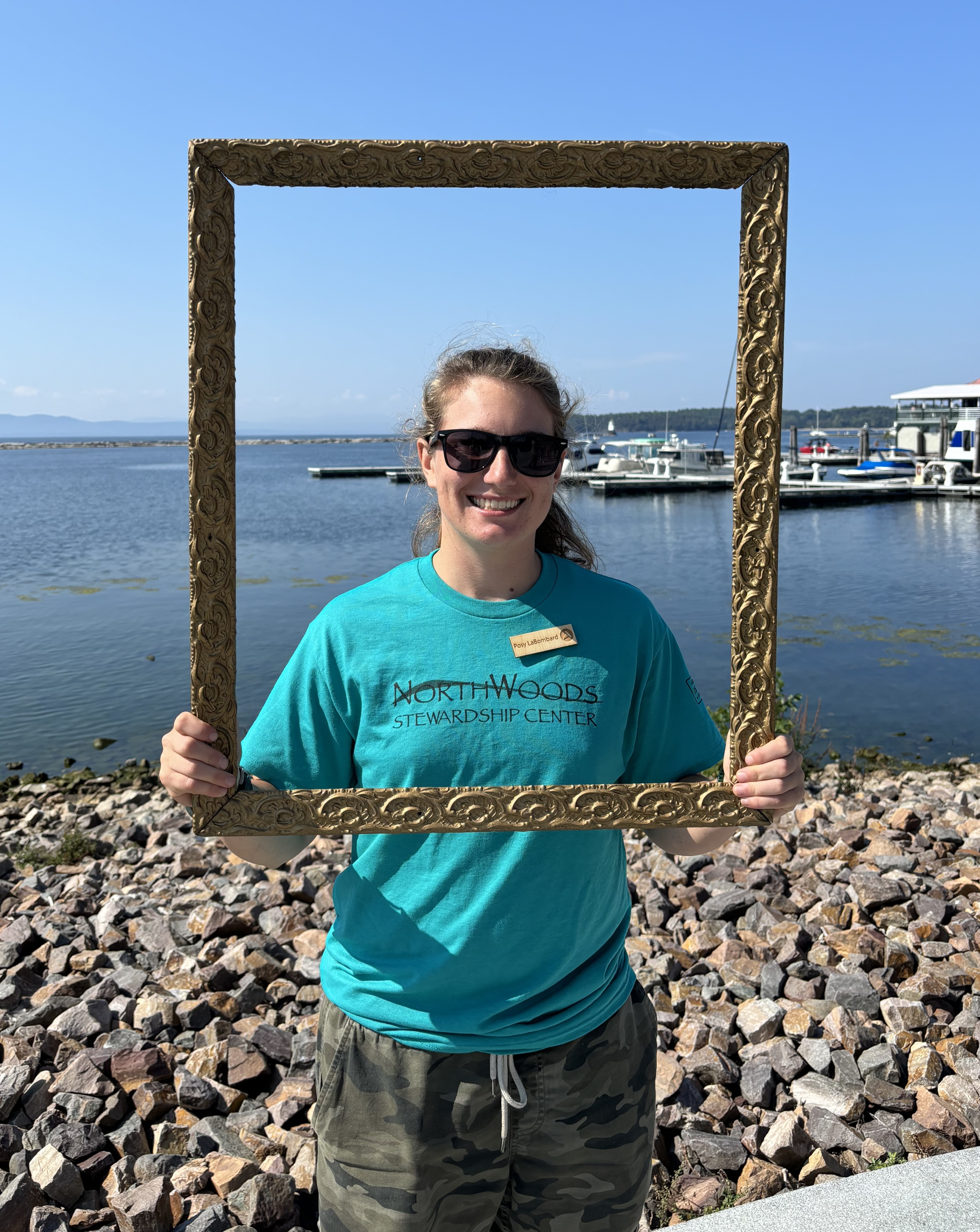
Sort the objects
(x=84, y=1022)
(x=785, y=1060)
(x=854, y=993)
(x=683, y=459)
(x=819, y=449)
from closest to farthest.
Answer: (x=785, y=1060) < (x=84, y=1022) < (x=854, y=993) < (x=683, y=459) < (x=819, y=449)

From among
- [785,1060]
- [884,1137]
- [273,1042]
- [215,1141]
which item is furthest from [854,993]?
[215,1141]

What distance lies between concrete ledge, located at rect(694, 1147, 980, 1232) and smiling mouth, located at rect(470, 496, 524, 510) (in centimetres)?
226

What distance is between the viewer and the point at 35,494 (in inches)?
824

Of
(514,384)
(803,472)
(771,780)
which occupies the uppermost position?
(803,472)

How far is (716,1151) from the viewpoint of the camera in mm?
3387

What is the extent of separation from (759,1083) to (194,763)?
2.99m

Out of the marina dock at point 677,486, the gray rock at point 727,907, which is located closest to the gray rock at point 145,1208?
the marina dock at point 677,486

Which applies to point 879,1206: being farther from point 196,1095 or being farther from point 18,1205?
point 18,1205

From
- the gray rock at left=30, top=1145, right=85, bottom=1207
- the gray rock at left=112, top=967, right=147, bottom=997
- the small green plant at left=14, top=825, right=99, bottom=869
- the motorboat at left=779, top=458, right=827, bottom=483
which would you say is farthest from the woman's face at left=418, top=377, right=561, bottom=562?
the motorboat at left=779, top=458, right=827, bottom=483

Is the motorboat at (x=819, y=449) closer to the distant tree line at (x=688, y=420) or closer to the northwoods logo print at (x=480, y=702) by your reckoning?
the distant tree line at (x=688, y=420)

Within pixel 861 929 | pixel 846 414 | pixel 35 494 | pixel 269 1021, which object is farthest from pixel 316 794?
pixel 35 494

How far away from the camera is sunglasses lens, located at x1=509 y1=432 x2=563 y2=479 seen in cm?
196

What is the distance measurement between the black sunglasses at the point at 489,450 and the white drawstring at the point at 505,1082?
1.24m

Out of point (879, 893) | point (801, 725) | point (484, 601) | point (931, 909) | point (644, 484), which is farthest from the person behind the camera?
point (801, 725)
